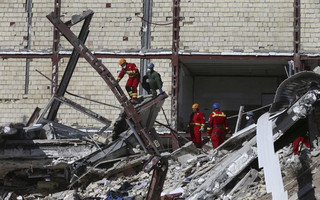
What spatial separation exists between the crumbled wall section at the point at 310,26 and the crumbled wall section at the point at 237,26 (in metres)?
0.40

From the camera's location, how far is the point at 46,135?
54.1 ft

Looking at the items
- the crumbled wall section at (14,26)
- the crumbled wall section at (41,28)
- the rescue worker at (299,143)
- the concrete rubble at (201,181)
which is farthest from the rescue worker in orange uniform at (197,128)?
the crumbled wall section at (14,26)

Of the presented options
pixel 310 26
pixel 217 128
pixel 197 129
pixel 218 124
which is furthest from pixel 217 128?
pixel 310 26

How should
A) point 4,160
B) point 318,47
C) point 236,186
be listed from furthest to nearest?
point 318,47, point 4,160, point 236,186

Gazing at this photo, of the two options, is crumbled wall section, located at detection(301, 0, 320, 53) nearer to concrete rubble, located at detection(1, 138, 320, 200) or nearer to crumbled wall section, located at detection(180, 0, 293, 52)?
crumbled wall section, located at detection(180, 0, 293, 52)

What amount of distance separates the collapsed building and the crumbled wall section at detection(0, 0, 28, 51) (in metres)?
7.75

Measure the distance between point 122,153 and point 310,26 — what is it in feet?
34.2

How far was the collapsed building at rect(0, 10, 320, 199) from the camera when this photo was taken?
12.9 metres

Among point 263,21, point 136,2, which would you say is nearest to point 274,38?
point 263,21

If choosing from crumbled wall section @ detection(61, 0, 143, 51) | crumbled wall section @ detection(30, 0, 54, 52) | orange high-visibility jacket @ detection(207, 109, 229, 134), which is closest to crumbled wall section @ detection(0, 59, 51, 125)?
crumbled wall section @ detection(30, 0, 54, 52)

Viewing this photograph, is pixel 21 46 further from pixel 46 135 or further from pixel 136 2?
pixel 46 135

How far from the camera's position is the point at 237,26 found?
968 inches

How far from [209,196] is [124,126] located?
13.5 ft

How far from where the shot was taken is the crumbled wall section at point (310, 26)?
2431 centimetres
